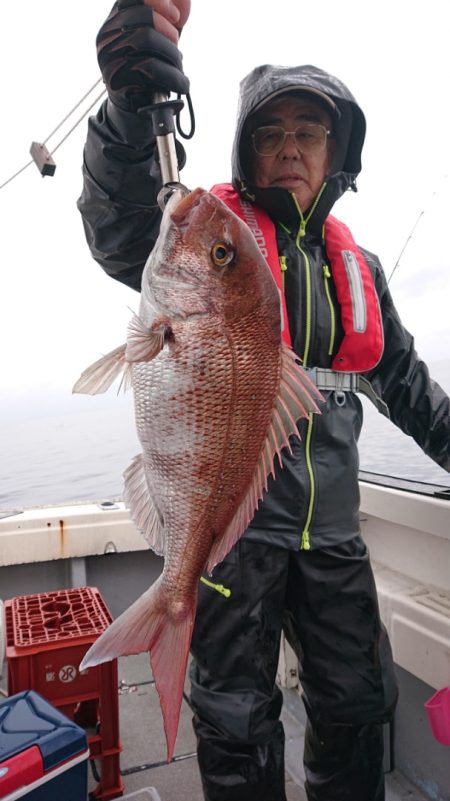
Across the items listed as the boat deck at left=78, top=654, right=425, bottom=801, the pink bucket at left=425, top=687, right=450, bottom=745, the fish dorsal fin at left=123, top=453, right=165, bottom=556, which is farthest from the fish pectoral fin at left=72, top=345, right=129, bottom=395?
the boat deck at left=78, top=654, right=425, bottom=801

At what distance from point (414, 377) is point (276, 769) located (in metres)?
1.56

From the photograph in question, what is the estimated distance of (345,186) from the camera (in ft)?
7.84

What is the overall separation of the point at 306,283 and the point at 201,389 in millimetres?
862

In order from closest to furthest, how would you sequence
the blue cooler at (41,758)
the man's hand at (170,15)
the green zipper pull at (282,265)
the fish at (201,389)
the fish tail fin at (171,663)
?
1. the fish tail fin at (171,663)
2. the fish at (201,389)
3. the man's hand at (170,15)
4. the blue cooler at (41,758)
5. the green zipper pull at (282,265)

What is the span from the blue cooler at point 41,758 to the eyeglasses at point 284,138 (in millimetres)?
2262

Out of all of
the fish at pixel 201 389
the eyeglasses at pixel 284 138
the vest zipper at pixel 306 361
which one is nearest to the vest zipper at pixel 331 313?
the vest zipper at pixel 306 361

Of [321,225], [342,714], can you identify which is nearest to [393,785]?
[342,714]

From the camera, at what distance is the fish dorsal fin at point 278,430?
4.86ft

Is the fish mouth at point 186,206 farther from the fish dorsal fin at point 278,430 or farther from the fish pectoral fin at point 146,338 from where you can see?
the fish dorsal fin at point 278,430

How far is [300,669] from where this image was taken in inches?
79.9

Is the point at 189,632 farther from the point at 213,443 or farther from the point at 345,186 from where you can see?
the point at 345,186

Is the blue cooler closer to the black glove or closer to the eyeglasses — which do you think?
the black glove

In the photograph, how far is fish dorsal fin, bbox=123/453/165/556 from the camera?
1.56 meters

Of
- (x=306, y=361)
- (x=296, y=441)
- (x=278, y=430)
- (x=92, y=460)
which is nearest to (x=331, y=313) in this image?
(x=306, y=361)
